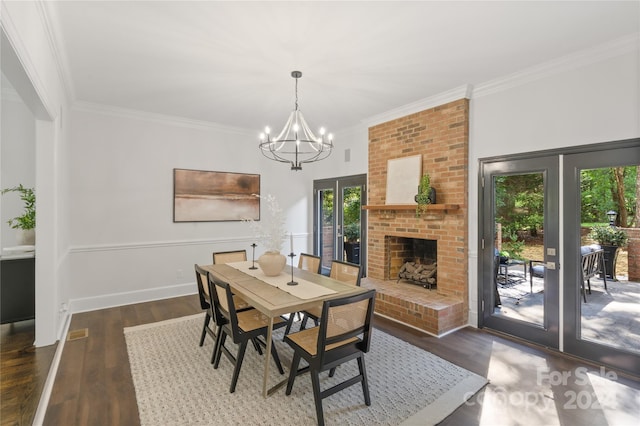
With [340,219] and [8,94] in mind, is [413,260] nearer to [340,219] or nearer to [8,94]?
[340,219]

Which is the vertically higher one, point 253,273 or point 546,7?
point 546,7

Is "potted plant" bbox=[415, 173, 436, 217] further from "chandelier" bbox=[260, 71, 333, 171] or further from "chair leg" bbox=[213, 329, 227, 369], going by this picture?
"chair leg" bbox=[213, 329, 227, 369]

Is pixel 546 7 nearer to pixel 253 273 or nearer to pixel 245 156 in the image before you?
pixel 253 273

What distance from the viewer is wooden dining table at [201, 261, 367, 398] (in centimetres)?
224

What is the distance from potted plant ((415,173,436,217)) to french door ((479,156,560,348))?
549 mm

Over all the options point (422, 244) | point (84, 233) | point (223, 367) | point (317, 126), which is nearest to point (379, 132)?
point (317, 126)

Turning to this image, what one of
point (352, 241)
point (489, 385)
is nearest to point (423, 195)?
point (352, 241)

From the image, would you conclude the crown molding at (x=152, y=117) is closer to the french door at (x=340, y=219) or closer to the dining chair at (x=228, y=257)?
the french door at (x=340, y=219)

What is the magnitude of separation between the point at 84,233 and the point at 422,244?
15.2 ft

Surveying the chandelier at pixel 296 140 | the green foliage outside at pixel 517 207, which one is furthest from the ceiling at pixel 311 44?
the green foliage outside at pixel 517 207

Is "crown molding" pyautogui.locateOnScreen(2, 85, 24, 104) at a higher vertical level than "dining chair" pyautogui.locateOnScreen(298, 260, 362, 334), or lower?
higher

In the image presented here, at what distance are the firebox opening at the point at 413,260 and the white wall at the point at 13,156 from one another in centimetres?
479

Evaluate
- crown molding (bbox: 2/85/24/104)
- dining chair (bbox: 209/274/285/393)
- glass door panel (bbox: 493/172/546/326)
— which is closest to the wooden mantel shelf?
glass door panel (bbox: 493/172/546/326)

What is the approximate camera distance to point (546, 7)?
7.24 feet
